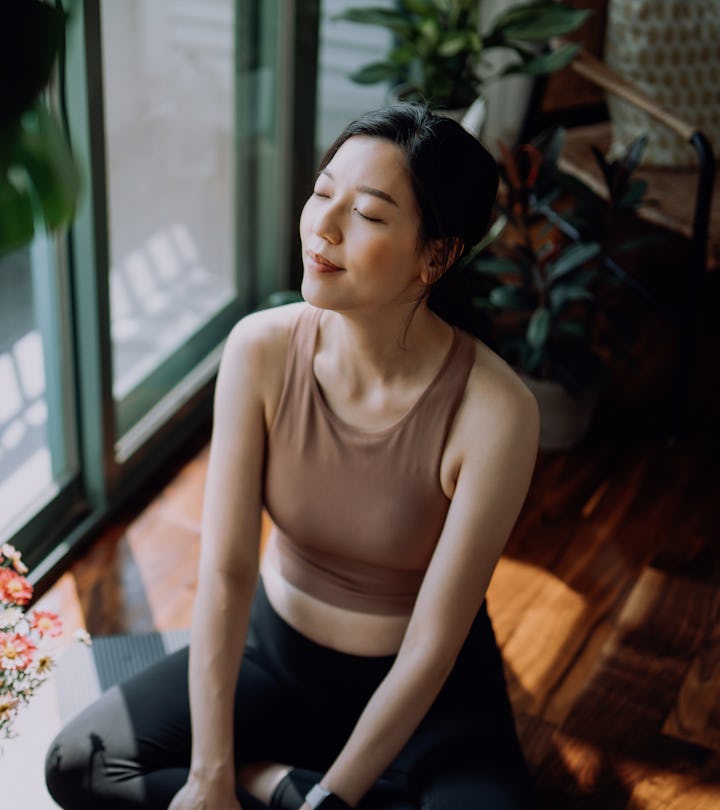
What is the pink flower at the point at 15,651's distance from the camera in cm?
125

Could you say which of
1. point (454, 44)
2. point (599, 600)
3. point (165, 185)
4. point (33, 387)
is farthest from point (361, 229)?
point (454, 44)

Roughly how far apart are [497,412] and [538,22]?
1.53 m

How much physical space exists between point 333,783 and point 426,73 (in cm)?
184

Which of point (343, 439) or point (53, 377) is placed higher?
point (343, 439)

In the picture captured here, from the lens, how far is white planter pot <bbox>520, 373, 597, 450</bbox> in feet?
9.00

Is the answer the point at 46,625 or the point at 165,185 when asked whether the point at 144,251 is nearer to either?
the point at 165,185

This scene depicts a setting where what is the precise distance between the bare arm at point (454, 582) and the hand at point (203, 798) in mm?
124

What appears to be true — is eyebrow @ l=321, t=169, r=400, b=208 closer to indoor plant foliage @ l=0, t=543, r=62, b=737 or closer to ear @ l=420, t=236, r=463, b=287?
ear @ l=420, t=236, r=463, b=287

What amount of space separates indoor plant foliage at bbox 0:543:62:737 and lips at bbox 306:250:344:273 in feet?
1.54

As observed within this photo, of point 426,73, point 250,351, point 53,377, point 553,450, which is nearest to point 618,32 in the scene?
point 426,73

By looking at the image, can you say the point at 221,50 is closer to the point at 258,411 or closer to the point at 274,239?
the point at 274,239

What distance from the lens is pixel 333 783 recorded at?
56.1 inches

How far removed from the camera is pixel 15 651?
1248 mm

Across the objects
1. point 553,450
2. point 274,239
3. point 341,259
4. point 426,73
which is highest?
point 341,259
